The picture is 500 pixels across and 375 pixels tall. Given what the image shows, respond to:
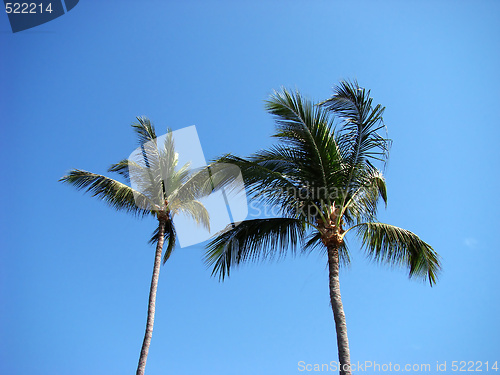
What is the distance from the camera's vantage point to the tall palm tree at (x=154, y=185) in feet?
38.7

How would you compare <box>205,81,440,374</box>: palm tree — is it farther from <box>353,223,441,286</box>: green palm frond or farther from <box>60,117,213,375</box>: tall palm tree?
<box>60,117,213,375</box>: tall palm tree

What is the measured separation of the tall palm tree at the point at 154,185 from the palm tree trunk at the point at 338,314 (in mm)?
5511

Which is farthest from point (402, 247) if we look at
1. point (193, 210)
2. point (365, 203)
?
point (193, 210)

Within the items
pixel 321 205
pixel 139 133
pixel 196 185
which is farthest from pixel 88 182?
pixel 321 205

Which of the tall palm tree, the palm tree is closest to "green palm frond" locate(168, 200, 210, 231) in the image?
the tall palm tree

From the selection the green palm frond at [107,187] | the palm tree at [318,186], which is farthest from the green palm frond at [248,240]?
the green palm frond at [107,187]

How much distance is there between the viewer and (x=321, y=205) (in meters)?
7.46

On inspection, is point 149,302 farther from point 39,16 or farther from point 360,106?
point 39,16

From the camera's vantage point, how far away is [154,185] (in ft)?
40.0

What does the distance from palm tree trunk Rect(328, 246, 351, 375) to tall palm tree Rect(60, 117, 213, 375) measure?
551 cm

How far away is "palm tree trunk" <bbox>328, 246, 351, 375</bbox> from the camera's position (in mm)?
6066

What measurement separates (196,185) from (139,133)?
10.8 feet

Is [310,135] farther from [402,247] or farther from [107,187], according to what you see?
[107,187]

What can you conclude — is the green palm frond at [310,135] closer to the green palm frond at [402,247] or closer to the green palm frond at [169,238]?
the green palm frond at [402,247]
